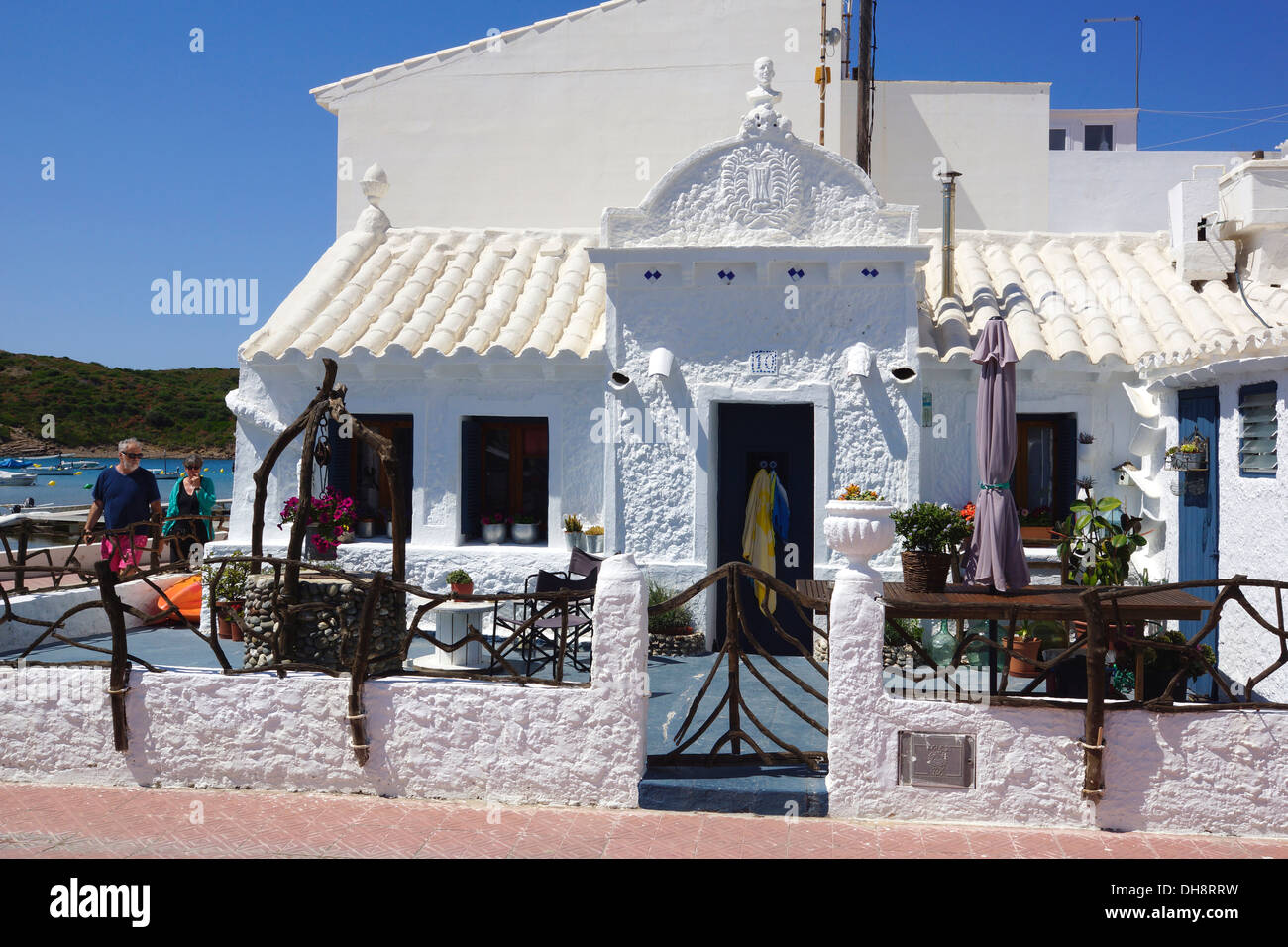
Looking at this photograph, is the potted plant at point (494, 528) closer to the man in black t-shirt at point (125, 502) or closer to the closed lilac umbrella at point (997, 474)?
the man in black t-shirt at point (125, 502)

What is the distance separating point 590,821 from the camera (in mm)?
5898

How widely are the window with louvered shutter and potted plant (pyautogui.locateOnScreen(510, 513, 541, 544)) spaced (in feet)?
22.2

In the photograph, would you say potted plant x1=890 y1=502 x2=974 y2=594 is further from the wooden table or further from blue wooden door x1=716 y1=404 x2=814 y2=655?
blue wooden door x1=716 y1=404 x2=814 y2=655

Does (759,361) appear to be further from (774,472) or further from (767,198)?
(767,198)

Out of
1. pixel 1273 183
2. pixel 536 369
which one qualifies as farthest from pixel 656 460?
pixel 1273 183

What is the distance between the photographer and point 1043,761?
5.77 meters

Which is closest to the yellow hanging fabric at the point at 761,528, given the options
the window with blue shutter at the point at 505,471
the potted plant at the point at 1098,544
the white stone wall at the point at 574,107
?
the window with blue shutter at the point at 505,471

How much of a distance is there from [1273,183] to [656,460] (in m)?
7.03

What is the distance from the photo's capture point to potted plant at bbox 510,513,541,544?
437 inches

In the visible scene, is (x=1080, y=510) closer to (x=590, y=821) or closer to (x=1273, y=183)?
(x=1273, y=183)

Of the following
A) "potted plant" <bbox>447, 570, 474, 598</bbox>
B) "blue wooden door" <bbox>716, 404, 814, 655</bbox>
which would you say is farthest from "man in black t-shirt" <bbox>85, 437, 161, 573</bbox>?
"blue wooden door" <bbox>716, 404, 814, 655</bbox>

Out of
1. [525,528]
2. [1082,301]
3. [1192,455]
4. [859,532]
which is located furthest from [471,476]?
[1192,455]

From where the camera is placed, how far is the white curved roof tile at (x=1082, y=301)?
10.0m

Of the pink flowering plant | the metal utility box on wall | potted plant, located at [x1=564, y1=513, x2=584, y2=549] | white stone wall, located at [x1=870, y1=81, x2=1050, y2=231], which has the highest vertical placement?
white stone wall, located at [x1=870, y1=81, x2=1050, y2=231]
